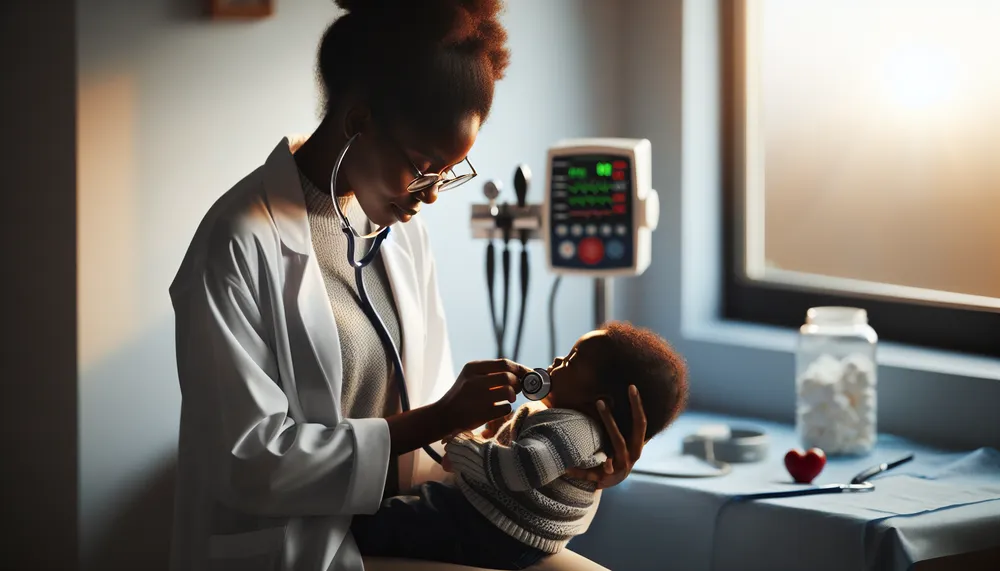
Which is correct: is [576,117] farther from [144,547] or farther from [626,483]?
[144,547]

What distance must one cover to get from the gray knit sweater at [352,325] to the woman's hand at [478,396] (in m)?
0.18

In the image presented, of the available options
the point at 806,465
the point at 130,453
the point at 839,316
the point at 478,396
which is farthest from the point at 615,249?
the point at 130,453

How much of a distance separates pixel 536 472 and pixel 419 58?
1.91 feet

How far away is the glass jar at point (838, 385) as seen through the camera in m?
2.21

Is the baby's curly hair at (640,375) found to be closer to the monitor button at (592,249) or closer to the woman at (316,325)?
the woman at (316,325)

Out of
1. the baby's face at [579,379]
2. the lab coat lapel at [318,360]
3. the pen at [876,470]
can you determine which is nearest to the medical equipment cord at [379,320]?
the lab coat lapel at [318,360]

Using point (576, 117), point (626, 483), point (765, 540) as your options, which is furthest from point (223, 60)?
point (765, 540)

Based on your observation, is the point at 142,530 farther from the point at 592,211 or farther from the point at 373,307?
the point at 592,211

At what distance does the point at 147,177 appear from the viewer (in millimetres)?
2146

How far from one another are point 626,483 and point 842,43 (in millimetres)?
1205

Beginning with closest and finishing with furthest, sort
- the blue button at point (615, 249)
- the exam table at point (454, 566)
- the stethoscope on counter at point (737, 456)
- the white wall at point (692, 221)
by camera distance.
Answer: the exam table at point (454, 566)
the stethoscope on counter at point (737, 456)
the blue button at point (615, 249)
the white wall at point (692, 221)

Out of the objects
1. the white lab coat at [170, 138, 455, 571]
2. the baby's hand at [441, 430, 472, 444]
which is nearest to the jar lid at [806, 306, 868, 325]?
the baby's hand at [441, 430, 472, 444]

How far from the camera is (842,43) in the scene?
105 inches

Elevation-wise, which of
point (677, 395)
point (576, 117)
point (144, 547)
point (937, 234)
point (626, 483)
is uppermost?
point (576, 117)
